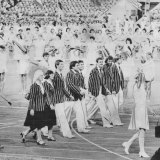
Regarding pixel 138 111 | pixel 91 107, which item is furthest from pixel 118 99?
pixel 138 111

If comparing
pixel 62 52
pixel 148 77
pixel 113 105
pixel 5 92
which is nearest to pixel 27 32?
Answer: pixel 62 52

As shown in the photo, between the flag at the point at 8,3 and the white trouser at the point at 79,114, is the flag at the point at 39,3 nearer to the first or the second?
the flag at the point at 8,3

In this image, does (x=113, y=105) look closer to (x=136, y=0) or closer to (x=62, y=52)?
(x=136, y=0)

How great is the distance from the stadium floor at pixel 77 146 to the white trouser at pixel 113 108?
19 cm

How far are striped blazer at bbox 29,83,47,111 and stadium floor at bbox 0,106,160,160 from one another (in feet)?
1.78

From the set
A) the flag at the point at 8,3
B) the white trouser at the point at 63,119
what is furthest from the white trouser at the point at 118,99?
the flag at the point at 8,3

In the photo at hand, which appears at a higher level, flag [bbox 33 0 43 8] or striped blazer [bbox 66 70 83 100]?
flag [bbox 33 0 43 8]

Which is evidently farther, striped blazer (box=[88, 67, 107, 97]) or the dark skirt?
striped blazer (box=[88, 67, 107, 97])

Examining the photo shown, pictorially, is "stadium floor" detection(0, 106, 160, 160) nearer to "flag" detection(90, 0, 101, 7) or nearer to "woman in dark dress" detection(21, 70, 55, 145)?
"woman in dark dress" detection(21, 70, 55, 145)

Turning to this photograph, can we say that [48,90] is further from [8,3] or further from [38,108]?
[8,3]

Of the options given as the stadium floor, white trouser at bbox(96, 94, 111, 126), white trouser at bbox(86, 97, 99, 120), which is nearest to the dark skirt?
the stadium floor

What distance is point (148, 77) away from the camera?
42.3 feet

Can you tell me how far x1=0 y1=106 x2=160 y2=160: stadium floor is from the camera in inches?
328

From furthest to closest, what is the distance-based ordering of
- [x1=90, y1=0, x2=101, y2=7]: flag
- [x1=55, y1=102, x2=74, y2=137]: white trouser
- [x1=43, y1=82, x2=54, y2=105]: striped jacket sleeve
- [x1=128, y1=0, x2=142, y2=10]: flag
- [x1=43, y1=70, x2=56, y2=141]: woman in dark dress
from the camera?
1. [x1=90, y1=0, x2=101, y2=7]: flag
2. [x1=128, y1=0, x2=142, y2=10]: flag
3. [x1=55, y1=102, x2=74, y2=137]: white trouser
4. [x1=43, y1=82, x2=54, y2=105]: striped jacket sleeve
5. [x1=43, y1=70, x2=56, y2=141]: woman in dark dress
